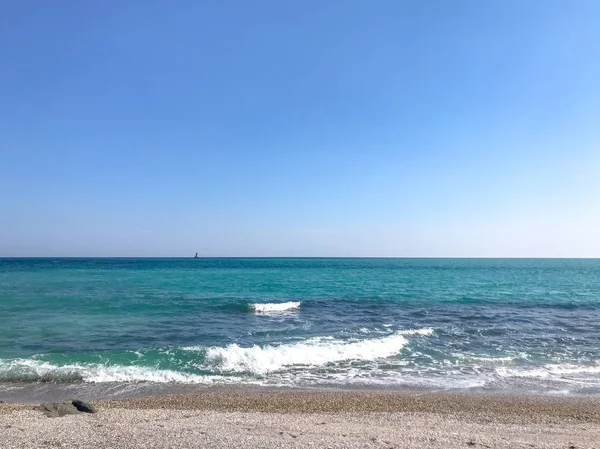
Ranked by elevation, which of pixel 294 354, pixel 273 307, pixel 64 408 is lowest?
pixel 273 307

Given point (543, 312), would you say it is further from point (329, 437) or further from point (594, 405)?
point (329, 437)

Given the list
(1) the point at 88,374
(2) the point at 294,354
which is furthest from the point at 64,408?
(2) the point at 294,354

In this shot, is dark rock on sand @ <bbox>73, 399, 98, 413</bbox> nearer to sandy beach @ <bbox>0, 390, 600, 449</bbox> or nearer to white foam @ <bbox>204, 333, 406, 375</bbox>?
sandy beach @ <bbox>0, 390, 600, 449</bbox>

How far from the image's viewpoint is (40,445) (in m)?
6.39

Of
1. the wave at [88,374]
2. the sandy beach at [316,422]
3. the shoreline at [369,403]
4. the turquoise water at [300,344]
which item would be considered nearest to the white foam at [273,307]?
the turquoise water at [300,344]

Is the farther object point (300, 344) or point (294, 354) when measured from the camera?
point (300, 344)

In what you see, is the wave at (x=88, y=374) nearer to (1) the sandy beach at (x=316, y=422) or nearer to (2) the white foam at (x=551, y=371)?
(1) the sandy beach at (x=316, y=422)

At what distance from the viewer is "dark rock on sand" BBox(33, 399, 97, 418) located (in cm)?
856

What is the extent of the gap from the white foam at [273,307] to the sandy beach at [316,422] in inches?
623

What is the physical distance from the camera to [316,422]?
26.7ft

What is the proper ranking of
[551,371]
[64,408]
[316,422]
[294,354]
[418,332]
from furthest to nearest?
1. [418,332]
2. [294,354]
3. [551,371]
4. [64,408]
5. [316,422]

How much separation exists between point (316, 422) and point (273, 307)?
19.5 m

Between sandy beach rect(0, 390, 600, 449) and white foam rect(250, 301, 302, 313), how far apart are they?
15.8 m

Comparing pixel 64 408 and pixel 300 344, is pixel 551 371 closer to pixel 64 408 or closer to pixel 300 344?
pixel 300 344
